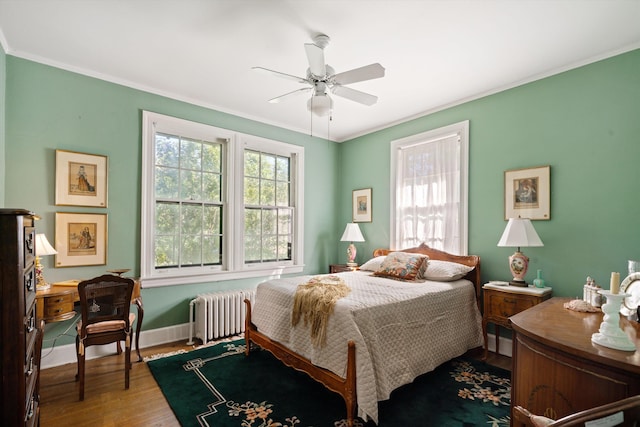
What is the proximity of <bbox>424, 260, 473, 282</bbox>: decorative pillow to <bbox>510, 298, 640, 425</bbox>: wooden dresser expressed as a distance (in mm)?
1370

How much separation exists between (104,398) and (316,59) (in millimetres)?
3080

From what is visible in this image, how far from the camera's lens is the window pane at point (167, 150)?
3.64 m

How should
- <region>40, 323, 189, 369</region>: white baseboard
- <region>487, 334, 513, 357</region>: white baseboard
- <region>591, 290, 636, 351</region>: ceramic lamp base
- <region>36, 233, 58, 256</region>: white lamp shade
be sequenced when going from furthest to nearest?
<region>487, 334, 513, 357</region>: white baseboard, <region>40, 323, 189, 369</region>: white baseboard, <region>36, 233, 58, 256</region>: white lamp shade, <region>591, 290, 636, 351</region>: ceramic lamp base

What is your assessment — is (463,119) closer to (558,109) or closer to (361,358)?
(558,109)

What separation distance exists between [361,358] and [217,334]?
2.26 metres

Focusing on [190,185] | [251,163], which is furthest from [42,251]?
[251,163]

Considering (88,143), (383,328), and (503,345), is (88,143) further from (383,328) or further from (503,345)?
(503,345)

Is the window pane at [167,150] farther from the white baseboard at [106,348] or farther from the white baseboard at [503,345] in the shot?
the white baseboard at [503,345]

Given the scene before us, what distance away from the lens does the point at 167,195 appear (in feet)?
12.1

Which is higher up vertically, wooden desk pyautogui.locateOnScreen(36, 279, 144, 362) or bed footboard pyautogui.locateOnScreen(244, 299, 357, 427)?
wooden desk pyautogui.locateOnScreen(36, 279, 144, 362)

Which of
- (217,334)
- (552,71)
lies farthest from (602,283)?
(217,334)

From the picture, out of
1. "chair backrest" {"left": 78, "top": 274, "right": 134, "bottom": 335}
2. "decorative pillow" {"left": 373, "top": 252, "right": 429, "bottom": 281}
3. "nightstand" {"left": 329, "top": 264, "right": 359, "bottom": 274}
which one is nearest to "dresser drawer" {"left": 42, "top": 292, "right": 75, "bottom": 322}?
"chair backrest" {"left": 78, "top": 274, "right": 134, "bottom": 335}

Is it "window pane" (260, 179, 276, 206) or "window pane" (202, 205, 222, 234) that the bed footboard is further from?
"window pane" (260, 179, 276, 206)

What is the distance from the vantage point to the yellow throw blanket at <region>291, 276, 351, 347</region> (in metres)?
2.28
